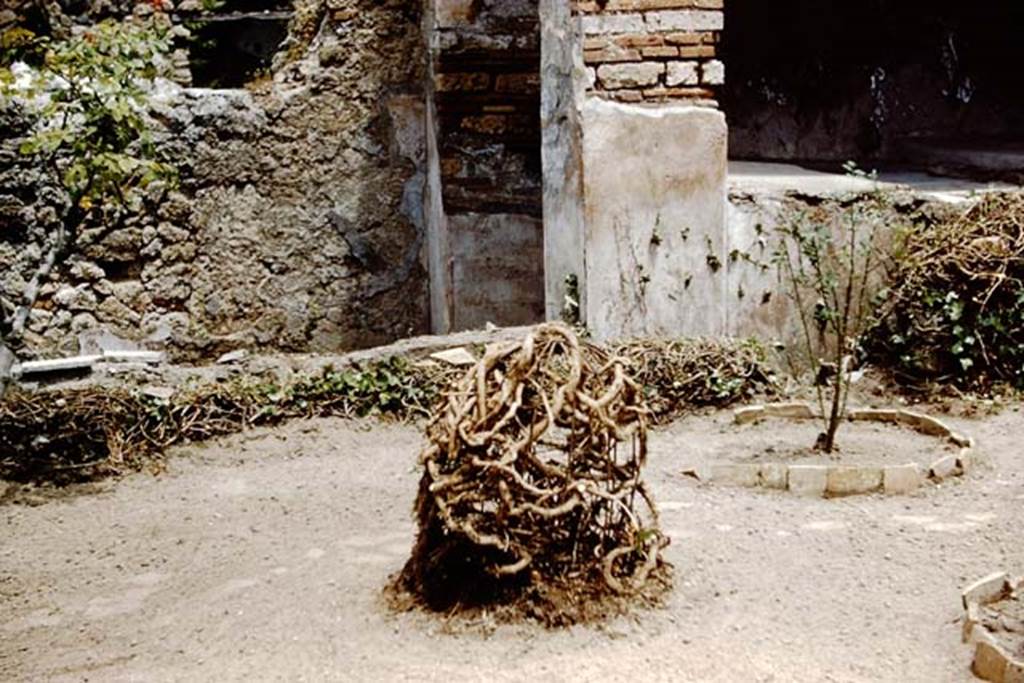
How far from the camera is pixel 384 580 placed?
3857 millimetres

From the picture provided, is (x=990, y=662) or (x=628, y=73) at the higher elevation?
(x=628, y=73)

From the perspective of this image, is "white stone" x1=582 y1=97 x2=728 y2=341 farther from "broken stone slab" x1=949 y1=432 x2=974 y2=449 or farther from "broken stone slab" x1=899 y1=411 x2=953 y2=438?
"broken stone slab" x1=949 y1=432 x2=974 y2=449

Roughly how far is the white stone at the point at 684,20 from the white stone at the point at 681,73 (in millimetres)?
170

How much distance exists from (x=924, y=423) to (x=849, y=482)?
0.97 m

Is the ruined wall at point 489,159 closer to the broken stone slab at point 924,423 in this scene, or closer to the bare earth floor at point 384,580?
the bare earth floor at point 384,580

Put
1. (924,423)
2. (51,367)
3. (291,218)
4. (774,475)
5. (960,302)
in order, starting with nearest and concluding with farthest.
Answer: (774,475), (924,423), (960,302), (51,367), (291,218)

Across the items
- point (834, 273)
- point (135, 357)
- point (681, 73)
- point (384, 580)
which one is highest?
point (681, 73)

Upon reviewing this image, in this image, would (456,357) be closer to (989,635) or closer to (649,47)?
(649,47)

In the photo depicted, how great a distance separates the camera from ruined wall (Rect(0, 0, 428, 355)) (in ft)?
22.9

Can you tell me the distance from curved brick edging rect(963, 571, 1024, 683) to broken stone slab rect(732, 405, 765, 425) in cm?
196

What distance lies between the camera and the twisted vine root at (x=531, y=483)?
3480mm

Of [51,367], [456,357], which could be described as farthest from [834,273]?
[51,367]

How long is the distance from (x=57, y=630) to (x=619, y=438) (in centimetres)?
177

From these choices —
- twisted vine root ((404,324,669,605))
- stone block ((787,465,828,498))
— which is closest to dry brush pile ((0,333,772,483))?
stone block ((787,465,828,498))
